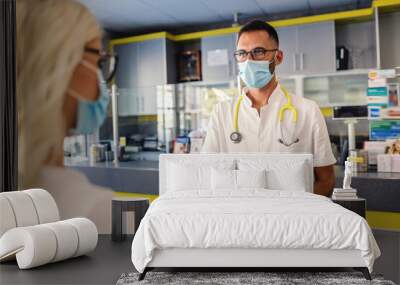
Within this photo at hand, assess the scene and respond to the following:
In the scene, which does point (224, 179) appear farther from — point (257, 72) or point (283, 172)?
point (257, 72)

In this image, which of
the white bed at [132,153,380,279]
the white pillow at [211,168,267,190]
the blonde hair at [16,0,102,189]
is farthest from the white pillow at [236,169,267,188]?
the blonde hair at [16,0,102,189]

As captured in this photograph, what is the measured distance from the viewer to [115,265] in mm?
2889

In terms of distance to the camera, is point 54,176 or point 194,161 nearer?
point 194,161

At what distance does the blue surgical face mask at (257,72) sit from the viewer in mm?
3104

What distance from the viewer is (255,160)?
310 cm

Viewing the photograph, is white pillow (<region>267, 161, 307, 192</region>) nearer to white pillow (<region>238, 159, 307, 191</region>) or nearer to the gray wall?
white pillow (<region>238, 159, 307, 191</region>)

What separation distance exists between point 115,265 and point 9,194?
88 centimetres

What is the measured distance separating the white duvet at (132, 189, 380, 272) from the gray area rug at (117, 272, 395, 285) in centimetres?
16

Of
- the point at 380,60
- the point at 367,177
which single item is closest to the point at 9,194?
the point at 367,177

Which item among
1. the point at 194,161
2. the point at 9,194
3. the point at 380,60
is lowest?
the point at 9,194

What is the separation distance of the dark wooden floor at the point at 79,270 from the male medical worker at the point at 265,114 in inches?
42.3

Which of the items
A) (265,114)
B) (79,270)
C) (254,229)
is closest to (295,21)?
(265,114)

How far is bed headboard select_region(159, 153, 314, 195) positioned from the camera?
305 centimetres

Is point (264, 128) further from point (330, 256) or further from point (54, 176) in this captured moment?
point (54, 176)
